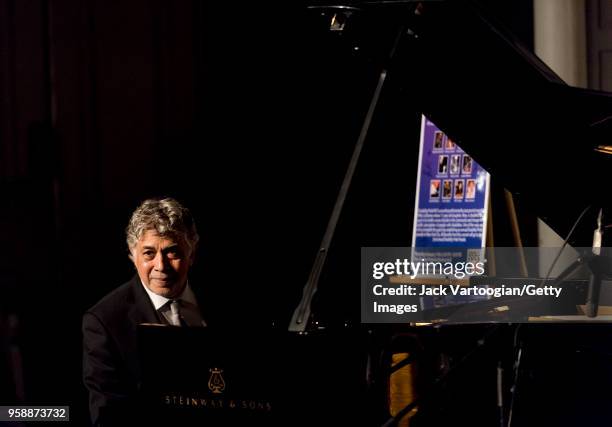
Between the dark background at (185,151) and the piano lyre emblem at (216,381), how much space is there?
119cm

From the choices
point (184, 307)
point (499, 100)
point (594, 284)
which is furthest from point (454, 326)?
point (184, 307)

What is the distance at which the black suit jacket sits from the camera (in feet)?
7.06

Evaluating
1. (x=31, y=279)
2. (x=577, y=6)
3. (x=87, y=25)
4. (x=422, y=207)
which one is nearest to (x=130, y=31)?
(x=87, y=25)

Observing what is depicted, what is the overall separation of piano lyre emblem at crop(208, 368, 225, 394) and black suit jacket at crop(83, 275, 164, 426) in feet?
1.07

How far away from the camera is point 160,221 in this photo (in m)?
Answer: 2.33

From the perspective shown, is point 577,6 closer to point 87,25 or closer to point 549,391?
point 87,25

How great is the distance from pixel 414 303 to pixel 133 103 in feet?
5.33

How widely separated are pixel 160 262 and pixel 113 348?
0.84ft

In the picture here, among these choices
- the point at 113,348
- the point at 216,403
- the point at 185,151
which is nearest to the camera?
the point at 216,403

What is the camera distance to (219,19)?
4211 millimetres

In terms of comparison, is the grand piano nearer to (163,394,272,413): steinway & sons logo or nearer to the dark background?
(163,394,272,413): steinway & sons logo

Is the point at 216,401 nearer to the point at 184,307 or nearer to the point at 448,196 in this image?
the point at 184,307

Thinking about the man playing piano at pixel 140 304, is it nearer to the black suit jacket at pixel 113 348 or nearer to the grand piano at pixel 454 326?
the black suit jacket at pixel 113 348

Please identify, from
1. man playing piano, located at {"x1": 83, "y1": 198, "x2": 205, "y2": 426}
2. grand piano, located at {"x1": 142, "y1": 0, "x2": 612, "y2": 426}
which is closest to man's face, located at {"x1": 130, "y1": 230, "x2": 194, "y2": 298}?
A: man playing piano, located at {"x1": 83, "y1": 198, "x2": 205, "y2": 426}
